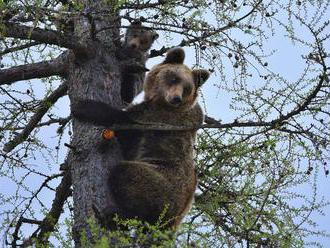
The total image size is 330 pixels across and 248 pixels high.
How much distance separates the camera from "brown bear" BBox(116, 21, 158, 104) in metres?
6.93

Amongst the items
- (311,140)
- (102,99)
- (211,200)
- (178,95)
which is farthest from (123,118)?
(311,140)

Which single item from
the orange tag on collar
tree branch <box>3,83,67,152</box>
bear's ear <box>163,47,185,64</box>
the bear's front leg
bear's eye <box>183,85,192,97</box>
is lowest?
the orange tag on collar

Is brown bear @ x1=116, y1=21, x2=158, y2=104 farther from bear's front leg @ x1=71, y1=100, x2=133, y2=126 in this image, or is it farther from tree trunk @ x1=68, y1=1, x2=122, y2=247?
bear's front leg @ x1=71, y1=100, x2=133, y2=126

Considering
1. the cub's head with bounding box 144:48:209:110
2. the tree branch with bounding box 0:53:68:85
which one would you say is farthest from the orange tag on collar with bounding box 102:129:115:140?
the cub's head with bounding box 144:48:209:110

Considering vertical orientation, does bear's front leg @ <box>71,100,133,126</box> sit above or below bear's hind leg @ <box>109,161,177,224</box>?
above

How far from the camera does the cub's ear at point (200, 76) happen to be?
738 cm

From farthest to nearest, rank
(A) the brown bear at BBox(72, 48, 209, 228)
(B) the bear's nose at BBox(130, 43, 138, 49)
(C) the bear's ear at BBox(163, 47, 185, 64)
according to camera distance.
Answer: (B) the bear's nose at BBox(130, 43, 138, 49) < (C) the bear's ear at BBox(163, 47, 185, 64) < (A) the brown bear at BBox(72, 48, 209, 228)

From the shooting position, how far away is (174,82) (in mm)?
7367

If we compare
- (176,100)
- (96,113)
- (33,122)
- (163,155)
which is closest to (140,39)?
(176,100)

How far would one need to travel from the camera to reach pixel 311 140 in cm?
571

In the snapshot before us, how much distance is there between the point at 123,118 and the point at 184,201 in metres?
1.02

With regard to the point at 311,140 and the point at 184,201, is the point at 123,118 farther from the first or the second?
the point at 311,140

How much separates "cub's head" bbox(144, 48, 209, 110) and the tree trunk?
0.75 metres

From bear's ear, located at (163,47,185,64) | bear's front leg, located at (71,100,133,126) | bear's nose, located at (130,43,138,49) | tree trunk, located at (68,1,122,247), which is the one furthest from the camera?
bear's nose, located at (130,43,138,49)
